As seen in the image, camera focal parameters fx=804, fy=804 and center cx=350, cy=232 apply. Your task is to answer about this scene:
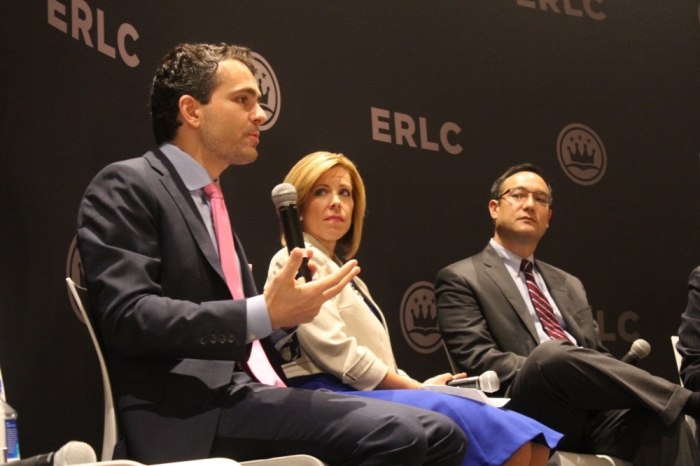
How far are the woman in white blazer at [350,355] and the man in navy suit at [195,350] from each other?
0.33 meters

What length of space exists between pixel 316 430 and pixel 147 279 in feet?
1.71

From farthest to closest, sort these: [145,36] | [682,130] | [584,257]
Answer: [682,130] → [584,257] → [145,36]

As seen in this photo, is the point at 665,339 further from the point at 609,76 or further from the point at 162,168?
Result: the point at 162,168

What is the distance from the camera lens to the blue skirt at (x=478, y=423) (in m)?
2.30

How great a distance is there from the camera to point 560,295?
3918 millimetres

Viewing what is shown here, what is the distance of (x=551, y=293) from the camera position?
3.94 m

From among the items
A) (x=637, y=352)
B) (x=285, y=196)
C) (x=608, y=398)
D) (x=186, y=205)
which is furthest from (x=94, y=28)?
(x=637, y=352)

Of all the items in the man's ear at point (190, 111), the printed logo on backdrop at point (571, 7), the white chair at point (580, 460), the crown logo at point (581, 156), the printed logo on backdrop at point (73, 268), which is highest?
the printed logo on backdrop at point (571, 7)

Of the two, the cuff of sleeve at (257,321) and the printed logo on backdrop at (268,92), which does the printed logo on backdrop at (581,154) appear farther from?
the cuff of sleeve at (257,321)

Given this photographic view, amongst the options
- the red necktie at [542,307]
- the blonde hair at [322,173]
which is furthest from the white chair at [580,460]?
the blonde hair at [322,173]

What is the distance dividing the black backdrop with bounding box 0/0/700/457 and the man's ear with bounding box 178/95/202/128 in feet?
2.33

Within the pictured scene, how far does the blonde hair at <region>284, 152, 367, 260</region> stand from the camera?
3.01 meters

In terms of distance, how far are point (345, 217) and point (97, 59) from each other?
115 centimetres

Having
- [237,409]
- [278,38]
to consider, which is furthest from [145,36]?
[237,409]
